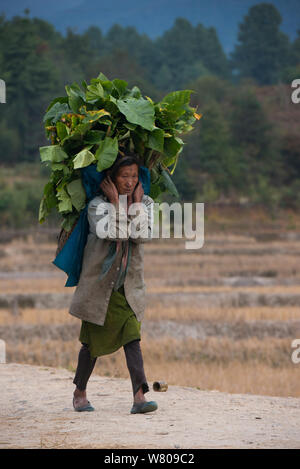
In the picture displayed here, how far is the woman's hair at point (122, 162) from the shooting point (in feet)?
20.0

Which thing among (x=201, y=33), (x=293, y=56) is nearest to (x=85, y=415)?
(x=293, y=56)

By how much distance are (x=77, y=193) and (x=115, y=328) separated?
1.05 metres

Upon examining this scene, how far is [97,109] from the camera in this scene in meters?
6.27

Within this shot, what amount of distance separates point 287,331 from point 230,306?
3389 millimetres

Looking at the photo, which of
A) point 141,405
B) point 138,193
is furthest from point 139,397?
point 138,193

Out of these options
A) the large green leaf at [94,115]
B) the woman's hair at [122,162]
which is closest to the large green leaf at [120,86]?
the large green leaf at [94,115]

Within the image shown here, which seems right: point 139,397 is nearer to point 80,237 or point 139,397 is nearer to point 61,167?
point 80,237

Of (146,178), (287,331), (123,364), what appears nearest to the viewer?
(146,178)

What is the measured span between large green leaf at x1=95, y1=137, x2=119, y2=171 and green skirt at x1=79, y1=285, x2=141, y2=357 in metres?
0.92

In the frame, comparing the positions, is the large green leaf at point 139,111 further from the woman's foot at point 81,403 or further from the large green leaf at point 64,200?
the woman's foot at point 81,403

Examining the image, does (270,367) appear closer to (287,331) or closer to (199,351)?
(199,351)

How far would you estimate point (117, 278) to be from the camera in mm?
6098

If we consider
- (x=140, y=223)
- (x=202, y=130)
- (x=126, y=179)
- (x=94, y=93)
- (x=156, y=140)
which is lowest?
(x=140, y=223)

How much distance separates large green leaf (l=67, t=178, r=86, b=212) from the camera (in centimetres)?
615
